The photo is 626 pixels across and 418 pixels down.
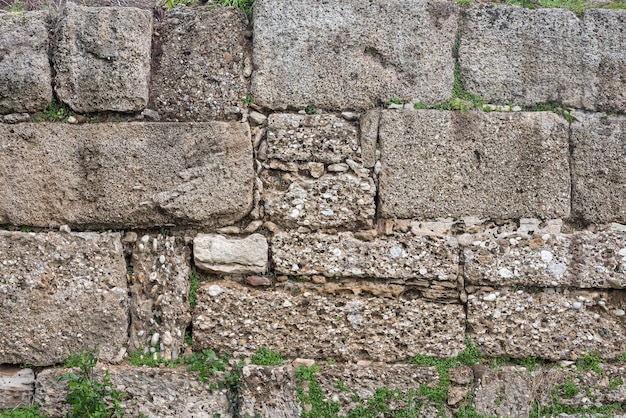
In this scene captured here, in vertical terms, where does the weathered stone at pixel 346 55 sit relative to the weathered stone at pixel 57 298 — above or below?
above

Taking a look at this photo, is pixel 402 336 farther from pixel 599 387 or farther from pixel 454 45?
pixel 454 45

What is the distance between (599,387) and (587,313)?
34cm

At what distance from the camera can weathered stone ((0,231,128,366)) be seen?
2.74 metres

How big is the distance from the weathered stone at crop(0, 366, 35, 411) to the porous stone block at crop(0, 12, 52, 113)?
46.3 inches

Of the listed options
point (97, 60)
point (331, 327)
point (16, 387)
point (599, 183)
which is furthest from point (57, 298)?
point (599, 183)

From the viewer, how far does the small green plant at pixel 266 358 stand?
2789 mm

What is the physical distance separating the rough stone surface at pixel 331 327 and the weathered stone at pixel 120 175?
1.33 feet

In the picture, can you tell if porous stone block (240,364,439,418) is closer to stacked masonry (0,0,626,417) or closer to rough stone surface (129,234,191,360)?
stacked masonry (0,0,626,417)

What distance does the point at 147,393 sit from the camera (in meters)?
2.73

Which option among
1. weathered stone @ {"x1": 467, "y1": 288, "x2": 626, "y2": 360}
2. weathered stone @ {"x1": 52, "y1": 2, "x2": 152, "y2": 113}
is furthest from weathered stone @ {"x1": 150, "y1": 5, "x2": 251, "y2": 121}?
weathered stone @ {"x1": 467, "y1": 288, "x2": 626, "y2": 360}

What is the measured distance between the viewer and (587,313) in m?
2.85

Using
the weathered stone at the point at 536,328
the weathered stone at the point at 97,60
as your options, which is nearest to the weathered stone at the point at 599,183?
the weathered stone at the point at 536,328

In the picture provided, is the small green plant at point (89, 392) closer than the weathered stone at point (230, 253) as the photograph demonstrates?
Yes

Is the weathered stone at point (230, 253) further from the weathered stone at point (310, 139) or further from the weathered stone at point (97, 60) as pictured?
the weathered stone at point (97, 60)
